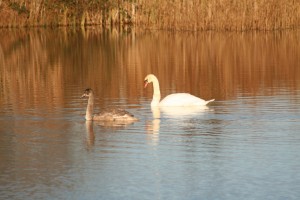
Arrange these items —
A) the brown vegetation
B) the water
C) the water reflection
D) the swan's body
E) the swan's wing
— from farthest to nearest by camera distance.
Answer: the brown vegetation < the swan's wing < the swan's body < the water reflection < the water

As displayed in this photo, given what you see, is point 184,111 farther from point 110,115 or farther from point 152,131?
point 152,131

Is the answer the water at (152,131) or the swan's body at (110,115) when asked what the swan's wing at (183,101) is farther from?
the swan's body at (110,115)

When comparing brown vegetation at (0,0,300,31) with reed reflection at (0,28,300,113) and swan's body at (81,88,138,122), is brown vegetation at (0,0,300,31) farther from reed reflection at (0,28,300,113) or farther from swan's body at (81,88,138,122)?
swan's body at (81,88,138,122)

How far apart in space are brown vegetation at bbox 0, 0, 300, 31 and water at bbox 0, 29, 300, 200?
21.9 ft

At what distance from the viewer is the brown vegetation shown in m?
32.3

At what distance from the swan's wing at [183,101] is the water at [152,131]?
0.78 ft

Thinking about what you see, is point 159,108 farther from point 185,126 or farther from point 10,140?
point 10,140

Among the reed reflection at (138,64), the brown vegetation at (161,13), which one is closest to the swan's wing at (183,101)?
the reed reflection at (138,64)

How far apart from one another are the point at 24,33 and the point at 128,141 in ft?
79.7

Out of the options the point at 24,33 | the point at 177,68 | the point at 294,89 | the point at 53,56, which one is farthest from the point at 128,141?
the point at 24,33

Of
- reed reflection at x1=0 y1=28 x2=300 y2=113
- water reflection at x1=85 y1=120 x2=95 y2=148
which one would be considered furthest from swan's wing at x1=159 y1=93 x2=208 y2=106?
water reflection at x1=85 y1=120 x2=95 y2=148

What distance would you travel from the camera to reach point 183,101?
15.2 metres

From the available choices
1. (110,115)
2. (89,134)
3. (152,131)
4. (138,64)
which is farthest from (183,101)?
(138,64)

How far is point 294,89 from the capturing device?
17609 millimetres
